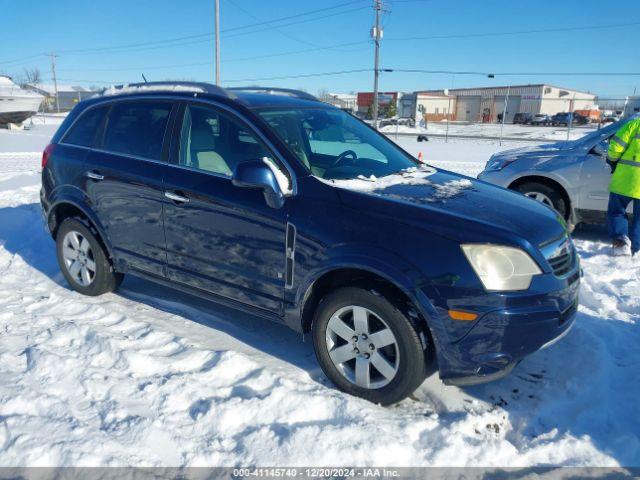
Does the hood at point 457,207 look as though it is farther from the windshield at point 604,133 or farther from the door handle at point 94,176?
the windshield at point 604,133

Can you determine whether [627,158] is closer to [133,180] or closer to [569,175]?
[569,175]

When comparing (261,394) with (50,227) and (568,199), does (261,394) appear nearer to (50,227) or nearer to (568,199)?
(50,227)

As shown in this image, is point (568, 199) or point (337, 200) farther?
point (568, 199)

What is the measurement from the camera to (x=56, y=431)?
2.67m

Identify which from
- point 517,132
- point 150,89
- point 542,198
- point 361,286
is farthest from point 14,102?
point 517,132

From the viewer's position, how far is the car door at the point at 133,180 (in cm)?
387

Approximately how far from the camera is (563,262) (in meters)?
3.05

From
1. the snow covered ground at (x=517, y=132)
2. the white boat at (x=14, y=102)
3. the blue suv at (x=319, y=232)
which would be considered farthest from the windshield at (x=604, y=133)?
the white boat at (x=14, y=102)

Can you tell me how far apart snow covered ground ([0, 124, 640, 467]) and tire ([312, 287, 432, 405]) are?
0.38 ft

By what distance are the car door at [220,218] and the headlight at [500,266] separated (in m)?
1.17

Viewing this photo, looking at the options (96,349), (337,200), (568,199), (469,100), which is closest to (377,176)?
(337,200)

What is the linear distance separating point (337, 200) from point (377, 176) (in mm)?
659

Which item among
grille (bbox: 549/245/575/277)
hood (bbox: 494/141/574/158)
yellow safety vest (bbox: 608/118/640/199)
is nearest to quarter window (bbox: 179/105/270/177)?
grille (bbox: 549/245/575/277)

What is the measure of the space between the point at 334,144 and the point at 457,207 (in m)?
1.28
